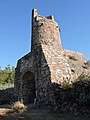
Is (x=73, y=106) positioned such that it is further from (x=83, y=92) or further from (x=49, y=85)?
(x=49, y=85)

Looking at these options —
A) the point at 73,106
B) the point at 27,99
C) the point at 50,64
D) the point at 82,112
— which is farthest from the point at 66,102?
the point at 27,99

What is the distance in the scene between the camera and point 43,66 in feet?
52.0

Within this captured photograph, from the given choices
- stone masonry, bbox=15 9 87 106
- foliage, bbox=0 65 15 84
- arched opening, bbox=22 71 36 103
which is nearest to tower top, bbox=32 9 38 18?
stone masonry, bbox=15 9 87 106

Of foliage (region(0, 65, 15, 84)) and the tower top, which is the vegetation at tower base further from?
foliage (region(0, 65, 15, 84))

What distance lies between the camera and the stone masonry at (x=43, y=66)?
15.4 m

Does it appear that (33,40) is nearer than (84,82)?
No

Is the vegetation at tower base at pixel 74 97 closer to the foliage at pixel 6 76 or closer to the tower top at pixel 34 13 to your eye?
the tower top at pixel 34 13

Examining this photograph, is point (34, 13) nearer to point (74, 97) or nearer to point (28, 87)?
point (28, 87)

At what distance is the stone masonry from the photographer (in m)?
15.4

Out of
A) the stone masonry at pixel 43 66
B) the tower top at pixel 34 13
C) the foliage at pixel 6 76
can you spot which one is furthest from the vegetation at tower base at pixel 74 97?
the foliage at pixel 6 76

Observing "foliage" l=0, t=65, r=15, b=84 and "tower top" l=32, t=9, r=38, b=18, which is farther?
"foliage" l=0, t=65, r=15, b=84

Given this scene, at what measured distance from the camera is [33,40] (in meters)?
17.9

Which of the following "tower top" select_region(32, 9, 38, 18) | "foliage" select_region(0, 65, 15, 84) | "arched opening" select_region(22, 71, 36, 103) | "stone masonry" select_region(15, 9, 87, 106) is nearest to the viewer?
"stone masonry" select_region(15, 9, 87, 106)

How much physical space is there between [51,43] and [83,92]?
616 cm
